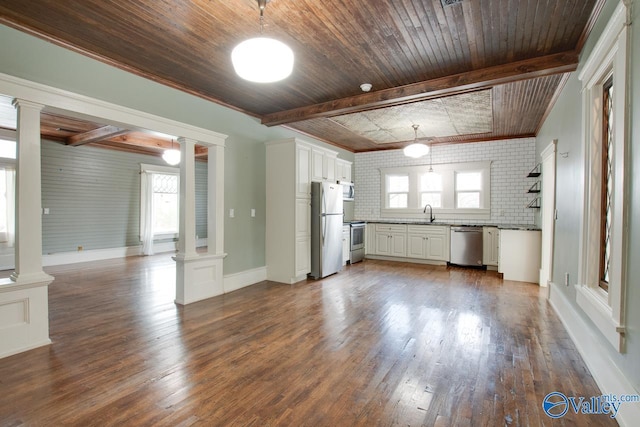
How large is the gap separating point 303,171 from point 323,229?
40.0 inches

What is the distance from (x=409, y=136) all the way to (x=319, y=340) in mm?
4793

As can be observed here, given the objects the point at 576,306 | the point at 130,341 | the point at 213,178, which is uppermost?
the point at 213,178

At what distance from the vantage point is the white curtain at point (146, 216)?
7855 mm

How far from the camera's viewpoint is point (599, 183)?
7.86ft

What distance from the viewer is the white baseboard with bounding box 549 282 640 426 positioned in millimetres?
1661

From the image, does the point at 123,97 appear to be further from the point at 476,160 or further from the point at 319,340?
the point at 476,160

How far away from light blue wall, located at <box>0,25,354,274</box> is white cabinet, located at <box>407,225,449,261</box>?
2935 mm

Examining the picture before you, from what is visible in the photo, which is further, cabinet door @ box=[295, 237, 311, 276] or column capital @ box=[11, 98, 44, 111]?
cabinet door @ box=[295, 237, 311, 276]

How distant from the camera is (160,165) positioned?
8336mm

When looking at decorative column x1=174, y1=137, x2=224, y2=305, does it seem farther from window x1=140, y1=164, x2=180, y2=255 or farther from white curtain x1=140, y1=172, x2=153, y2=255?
white curtain x1=140, y1=172, x2=153, y2=255

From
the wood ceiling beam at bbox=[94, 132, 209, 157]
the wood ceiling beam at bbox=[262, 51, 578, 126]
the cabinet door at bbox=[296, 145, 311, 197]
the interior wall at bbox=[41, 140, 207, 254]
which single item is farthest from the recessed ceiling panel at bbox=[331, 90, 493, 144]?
the interior wall at bbox=[41, 140, 207, 254]

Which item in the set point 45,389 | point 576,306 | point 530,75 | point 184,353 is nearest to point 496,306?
point 576,306

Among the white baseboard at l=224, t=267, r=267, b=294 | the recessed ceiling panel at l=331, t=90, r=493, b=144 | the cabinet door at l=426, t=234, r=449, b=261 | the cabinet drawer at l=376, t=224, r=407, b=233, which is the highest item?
the recessed ceiling panel at l=331, t=90, r=493, b=144

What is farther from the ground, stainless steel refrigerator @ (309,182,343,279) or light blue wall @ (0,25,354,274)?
light blue wall @ (0,25,354,274)
